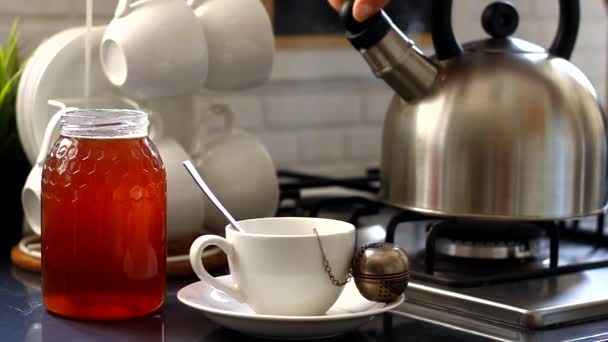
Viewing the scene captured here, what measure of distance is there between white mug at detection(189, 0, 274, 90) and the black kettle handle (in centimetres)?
20

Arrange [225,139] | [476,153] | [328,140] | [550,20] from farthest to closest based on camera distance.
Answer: [550,20] < [328,140] < [225,139] < [476,153]

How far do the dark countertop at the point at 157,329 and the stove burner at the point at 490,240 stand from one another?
231 mm

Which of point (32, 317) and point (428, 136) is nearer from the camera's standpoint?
point (32, 317)

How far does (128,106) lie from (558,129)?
495mm

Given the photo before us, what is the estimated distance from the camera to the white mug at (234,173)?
3.79 ft

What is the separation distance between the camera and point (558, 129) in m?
1.08

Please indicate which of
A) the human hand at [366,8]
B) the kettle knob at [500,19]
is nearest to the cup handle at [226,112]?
the human hand at [366,8]

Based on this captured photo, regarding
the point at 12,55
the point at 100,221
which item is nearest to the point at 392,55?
the point at 100,221

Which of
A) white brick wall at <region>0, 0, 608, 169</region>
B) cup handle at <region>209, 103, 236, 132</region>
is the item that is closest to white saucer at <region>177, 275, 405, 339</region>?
cup handle at <region>209, 103, 236, 132</region>

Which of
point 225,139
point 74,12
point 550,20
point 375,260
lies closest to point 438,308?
point 375,260

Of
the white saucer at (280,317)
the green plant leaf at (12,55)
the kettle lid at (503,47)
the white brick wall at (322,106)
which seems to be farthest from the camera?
the white brick wall at (322,106)

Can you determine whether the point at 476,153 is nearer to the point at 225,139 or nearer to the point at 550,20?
the point at 225,139

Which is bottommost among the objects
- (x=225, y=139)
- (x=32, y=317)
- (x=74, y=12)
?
(x=32, y=317)

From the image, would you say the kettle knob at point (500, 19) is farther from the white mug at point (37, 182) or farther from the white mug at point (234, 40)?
the white mug at point (37, 182)
